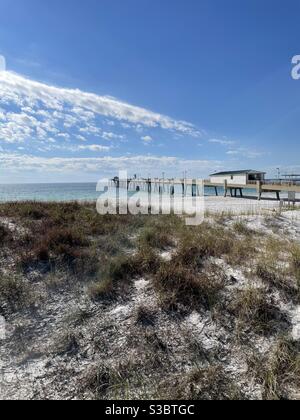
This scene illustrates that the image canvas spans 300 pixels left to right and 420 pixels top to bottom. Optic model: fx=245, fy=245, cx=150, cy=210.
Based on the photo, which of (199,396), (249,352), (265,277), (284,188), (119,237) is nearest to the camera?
(199,396)

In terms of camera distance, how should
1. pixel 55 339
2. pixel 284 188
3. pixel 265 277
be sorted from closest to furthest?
pixel 55 339 < pixel 265 277 < pixel 284 188

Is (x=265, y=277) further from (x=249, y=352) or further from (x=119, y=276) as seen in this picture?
(x=119, y=276)

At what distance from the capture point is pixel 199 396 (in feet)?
9.32

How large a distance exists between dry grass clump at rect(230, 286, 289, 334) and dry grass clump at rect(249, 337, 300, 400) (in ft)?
1.18

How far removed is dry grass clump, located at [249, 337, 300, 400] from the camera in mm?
2859

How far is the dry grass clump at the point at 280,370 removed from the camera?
2859 mm

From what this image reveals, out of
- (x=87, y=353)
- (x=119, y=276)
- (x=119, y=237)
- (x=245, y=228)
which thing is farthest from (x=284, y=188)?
(x=87, y=353)

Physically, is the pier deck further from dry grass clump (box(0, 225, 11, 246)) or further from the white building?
dry grass clump (box(0, 225, 11, 246))

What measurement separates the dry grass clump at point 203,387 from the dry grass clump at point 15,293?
287cm

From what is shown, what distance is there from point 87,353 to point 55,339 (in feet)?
1.89

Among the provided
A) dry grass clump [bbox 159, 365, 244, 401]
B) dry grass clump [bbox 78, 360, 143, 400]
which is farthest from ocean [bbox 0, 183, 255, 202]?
dry grass clump [bbox 159, 365, 244, 401]

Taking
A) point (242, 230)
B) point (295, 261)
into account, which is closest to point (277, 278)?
point (295, 261)

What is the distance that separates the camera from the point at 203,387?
293 centimetres

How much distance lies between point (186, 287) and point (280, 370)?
191 cm
